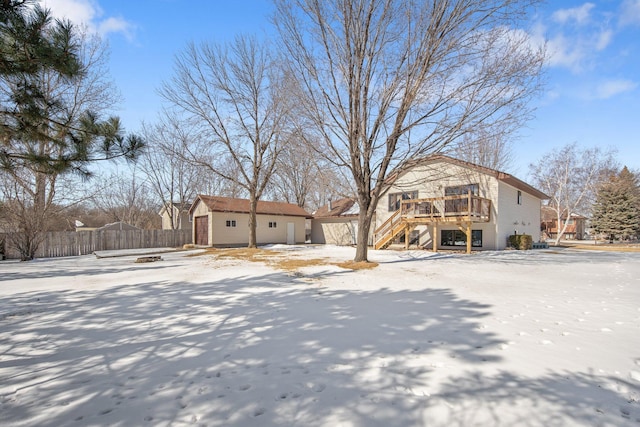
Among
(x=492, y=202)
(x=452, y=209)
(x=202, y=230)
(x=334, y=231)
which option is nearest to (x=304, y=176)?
(x=334, y=231)

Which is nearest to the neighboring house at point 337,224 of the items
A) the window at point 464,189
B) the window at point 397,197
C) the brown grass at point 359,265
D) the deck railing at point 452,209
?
the window at point 397,197

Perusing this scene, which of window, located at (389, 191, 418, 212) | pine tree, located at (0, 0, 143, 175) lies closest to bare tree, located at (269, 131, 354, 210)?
window, located at (389, 191, 418, 212)

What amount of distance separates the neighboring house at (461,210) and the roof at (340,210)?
14.1 feet

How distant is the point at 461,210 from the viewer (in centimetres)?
1675

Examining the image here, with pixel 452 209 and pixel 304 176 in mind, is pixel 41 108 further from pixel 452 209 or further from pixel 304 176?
pixel 304 176

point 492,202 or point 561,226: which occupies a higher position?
point 492,202

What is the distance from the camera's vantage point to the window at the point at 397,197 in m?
20.1

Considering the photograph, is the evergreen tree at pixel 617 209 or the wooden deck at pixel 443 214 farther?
the evergreen tree at pixel 617 209

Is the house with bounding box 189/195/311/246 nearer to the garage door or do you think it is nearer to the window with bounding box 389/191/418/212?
the garage door

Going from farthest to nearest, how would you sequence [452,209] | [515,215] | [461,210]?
[515,215]
[452,209]
[461,210]

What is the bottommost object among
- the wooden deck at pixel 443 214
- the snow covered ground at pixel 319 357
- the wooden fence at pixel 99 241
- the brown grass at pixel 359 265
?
the snow covered ground at pixel 319 357

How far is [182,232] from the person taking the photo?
23875 millimetres

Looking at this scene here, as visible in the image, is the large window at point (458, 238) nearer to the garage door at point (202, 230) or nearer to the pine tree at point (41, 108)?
the garage door at point (202, 230)

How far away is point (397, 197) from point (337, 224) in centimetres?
620
